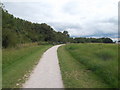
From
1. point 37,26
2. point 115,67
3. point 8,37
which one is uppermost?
point 37,26

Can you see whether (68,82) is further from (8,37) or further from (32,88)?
(8,37)

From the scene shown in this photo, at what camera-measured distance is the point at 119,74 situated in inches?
301

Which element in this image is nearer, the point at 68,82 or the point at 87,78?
the point at 68,82

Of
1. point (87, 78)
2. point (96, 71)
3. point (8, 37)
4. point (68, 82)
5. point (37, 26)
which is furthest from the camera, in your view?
point (37, 26)

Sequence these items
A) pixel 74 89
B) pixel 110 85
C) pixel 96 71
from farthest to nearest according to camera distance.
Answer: pixel 96 71, pixel 110 85, pixel 74 89

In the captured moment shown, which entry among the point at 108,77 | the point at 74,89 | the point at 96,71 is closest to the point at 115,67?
the point at 108,77

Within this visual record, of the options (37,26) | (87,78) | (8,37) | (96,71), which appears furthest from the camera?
(37,26)

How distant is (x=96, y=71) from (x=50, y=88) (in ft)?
12.4

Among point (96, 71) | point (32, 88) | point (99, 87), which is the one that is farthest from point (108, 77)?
point (32, 88)

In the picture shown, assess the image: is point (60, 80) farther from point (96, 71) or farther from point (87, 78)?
point (96, 71)

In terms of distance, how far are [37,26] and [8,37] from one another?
55266 mm

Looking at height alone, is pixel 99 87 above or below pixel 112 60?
below

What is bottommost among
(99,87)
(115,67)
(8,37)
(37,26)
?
(99,87)

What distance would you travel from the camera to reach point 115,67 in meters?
8.24
